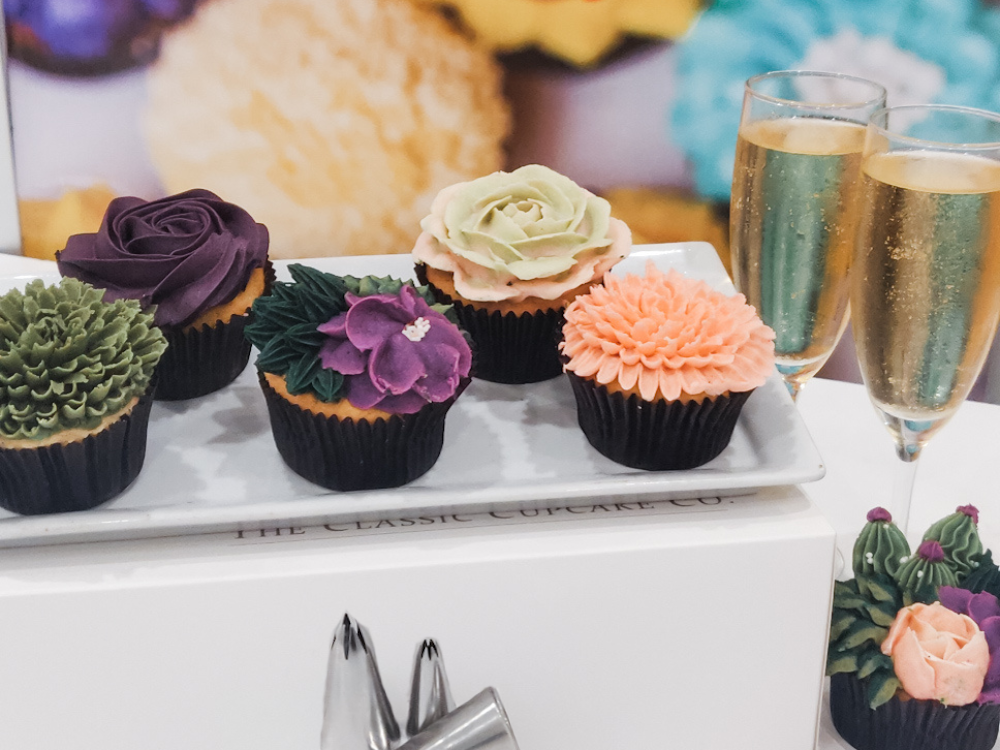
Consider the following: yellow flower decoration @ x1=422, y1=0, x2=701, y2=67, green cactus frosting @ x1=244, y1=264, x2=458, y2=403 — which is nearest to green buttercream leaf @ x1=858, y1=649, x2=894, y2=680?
green cactus frosting @ x1=244, y1=264, x2=458, y2=403

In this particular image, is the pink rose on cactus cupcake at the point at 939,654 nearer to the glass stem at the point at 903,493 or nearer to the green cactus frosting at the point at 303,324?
the glass stem at the point at 903,493

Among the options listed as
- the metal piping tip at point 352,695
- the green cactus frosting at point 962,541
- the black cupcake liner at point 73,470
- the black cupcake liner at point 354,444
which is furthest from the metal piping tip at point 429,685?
the green cactus frosting at point 962,541

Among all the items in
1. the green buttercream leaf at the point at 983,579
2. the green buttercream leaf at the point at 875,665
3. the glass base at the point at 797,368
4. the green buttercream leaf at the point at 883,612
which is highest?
the glass base at the point at 797,368

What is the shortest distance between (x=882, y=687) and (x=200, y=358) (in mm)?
524

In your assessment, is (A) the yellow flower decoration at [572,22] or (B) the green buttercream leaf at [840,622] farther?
(A) the yellow flower decoration at [572,22]

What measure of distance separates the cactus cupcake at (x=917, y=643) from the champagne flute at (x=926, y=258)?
10 cm

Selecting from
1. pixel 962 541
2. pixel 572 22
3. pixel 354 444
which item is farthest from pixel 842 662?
pixel 572 22

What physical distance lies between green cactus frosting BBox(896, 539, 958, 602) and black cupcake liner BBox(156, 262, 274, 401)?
501 mm

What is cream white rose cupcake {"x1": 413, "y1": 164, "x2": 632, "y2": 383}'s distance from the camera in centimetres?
75

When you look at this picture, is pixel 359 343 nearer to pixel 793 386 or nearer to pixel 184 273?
pixel 184 273

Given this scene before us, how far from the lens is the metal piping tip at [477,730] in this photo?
55 cm

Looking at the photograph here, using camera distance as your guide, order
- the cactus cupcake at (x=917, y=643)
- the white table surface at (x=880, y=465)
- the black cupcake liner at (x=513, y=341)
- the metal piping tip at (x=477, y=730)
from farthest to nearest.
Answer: the white table surface at (x=880, y=465) < the black cupcake liner at (x=513, y=341) < the cactus cupcake at (x=917, y=643) < the metal piping tip at (x=477, y=730)

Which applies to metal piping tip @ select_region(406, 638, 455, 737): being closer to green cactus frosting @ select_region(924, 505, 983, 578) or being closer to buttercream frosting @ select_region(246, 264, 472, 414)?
buttercream frosting @ select_region(246, 264, 472, 414)

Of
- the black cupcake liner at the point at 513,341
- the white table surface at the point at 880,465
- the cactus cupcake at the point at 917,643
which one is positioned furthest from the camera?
the white table surface at the point at 880,465
